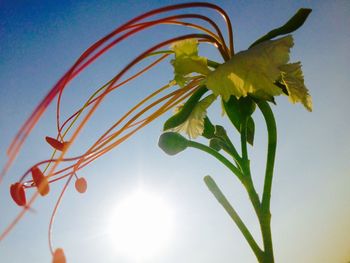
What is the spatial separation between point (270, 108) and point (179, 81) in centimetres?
36

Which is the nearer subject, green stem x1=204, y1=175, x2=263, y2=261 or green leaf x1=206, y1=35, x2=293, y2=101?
green stem x1=204, y1=175, x2=263, y2=261

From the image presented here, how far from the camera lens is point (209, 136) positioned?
1187 mm

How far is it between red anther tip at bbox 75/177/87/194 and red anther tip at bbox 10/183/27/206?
0.20 metres

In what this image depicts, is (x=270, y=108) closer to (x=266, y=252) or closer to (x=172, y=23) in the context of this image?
(x=266, y=252)

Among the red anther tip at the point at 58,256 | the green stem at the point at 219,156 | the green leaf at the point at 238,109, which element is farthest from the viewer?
the green leaf at the point at 238,109

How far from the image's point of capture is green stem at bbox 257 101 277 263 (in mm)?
825

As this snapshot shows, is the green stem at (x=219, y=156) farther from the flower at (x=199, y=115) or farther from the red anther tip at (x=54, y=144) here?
the red anther tip at (x=54, y=144)

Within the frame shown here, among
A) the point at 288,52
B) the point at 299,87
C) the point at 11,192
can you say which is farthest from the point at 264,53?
the point at 11,192

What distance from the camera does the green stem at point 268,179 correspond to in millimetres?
825

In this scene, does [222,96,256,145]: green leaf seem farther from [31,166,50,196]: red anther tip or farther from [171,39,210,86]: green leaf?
[31,166,50,196]: red anther tip

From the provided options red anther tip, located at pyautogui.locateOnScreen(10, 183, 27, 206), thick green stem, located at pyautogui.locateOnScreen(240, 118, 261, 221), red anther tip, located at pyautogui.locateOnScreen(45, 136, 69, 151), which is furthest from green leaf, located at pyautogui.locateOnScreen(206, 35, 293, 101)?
red anther tip, located at pyautogui.locateOnScreen(10, 183, 27, 206)

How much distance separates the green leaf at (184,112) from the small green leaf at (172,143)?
10 centimetres

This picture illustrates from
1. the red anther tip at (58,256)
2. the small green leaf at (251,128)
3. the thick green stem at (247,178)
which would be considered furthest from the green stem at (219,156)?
the red anther tip at (58,256)

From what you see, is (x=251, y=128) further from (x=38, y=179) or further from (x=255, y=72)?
(x=38, y=179)
